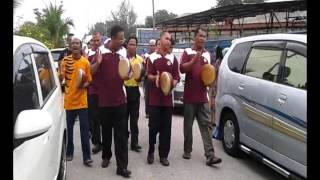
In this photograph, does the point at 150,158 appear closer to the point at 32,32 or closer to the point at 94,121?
the point at 94,121

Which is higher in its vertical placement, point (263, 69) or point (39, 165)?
point (263, 69)

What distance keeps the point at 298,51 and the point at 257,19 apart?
130 feet

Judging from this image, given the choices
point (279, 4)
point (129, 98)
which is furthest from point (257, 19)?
point (129, 98)

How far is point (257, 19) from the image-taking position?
143 ft

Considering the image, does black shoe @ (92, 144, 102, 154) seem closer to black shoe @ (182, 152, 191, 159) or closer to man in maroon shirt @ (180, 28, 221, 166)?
black shoe @ (182, 152, 191, 159)

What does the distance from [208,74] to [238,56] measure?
0.75 metres

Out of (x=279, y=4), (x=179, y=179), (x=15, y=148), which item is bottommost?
(x=179, y=179)

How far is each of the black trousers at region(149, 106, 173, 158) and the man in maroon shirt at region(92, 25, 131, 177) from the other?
537mm

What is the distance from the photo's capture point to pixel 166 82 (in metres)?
6.15

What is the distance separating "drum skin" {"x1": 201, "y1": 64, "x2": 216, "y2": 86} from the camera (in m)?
6.46

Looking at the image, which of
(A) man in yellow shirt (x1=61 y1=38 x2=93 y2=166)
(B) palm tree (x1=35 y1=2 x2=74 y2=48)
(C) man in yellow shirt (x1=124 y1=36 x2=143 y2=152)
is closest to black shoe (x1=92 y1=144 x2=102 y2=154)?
(C) man in yellow shirt (x1=124 y1=36 x2=143 y2=152)

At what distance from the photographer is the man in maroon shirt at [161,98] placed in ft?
20.9

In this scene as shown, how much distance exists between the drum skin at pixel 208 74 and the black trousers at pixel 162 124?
664mm
